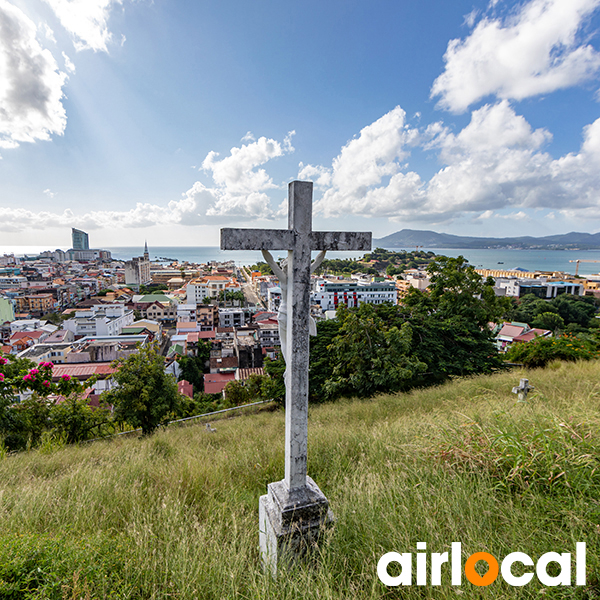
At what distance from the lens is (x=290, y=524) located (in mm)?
2084

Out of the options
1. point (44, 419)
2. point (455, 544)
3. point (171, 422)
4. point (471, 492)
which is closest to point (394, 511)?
point (455, 544)

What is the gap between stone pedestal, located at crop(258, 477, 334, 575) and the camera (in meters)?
2.03

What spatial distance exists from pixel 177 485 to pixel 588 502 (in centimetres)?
346

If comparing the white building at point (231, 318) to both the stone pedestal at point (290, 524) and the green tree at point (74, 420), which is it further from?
the stone pedestal at point (290, 524)

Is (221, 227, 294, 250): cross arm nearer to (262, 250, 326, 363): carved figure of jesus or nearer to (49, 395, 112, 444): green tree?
(262, 250, 326, 363): carved figure of jesus

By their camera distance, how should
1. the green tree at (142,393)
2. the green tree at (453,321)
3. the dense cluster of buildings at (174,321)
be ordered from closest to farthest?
the green tree at (142,393) < the green tree at (453,321) < the dense cluster of buildings at (174,321)

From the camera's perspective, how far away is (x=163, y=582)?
180cm

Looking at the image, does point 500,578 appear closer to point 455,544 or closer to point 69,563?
point 455,544

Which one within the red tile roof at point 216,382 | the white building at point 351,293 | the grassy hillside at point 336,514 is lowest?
the red tile roof at point 216,382

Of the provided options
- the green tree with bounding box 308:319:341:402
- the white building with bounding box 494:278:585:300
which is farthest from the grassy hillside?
the white building with bounding box 494:278:585:300

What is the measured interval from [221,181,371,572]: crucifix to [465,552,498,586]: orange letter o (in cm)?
89

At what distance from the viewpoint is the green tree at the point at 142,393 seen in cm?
901

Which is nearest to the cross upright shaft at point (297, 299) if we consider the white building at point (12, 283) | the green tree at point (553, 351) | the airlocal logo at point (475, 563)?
the airlocal logo at point (475, 563)

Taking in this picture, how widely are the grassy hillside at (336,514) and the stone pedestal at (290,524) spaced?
12 cm
